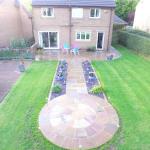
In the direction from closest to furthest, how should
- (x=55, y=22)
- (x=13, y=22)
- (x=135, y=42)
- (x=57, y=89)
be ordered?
(x=57, y=89) → (x=55, y=22) → (x=135, y=42) → (x=13, y=22)

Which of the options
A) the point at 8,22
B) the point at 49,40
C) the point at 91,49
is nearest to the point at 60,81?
the point at 91,49

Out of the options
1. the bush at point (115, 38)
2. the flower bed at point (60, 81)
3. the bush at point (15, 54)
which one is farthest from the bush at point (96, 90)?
the bush at point (115, 38)

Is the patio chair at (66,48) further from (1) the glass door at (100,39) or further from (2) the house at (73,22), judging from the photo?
(1) the glass door at (100,39)

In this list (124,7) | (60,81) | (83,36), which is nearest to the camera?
(60,81)

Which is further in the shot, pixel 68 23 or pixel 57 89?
A: pixel 68 23

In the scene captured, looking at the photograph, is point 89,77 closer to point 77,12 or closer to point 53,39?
point 53,39

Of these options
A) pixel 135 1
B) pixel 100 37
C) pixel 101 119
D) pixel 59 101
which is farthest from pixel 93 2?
pixel 135 1

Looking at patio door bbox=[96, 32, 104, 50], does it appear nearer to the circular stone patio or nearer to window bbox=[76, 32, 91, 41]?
window bbox=[76, 32, 91, 41]
